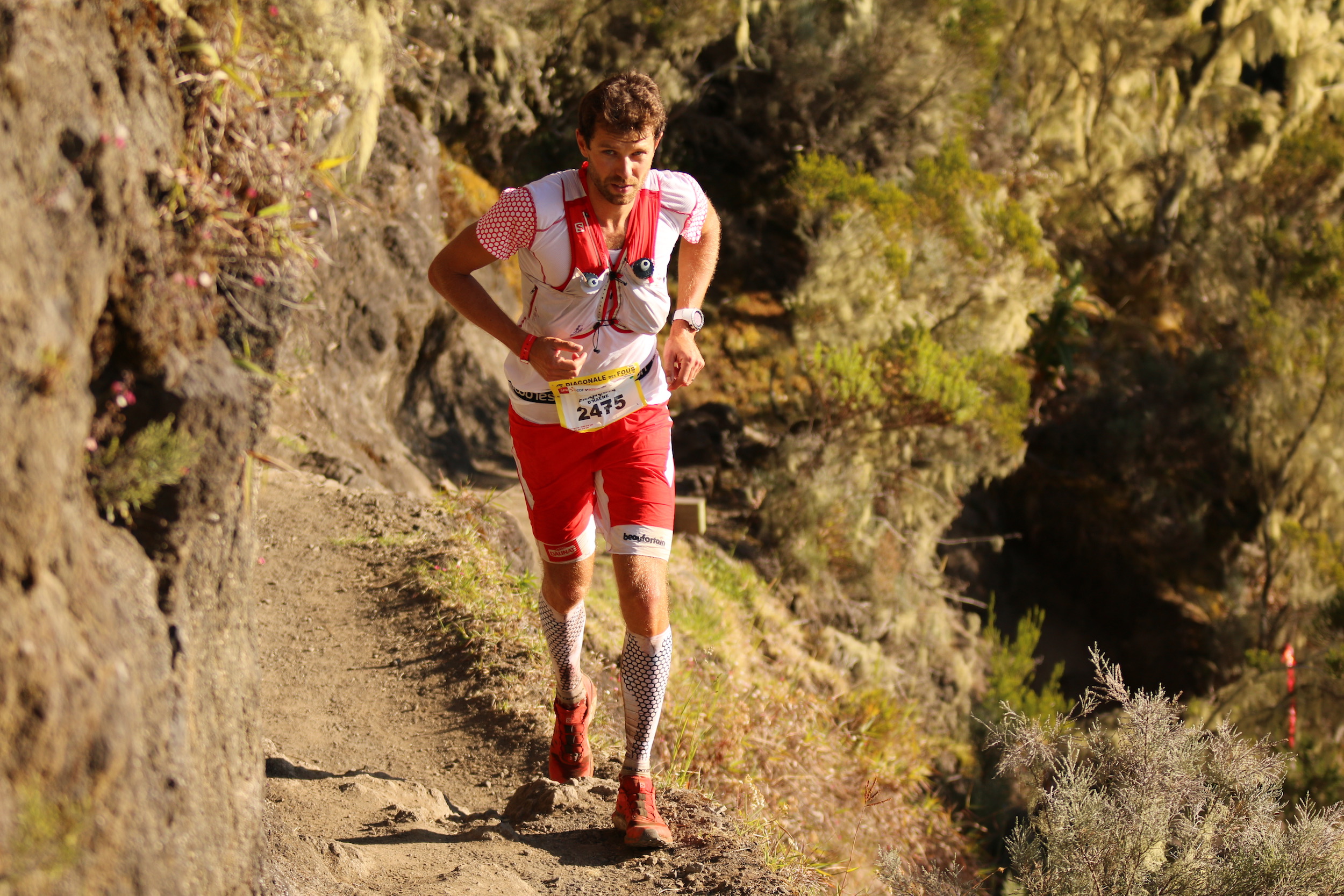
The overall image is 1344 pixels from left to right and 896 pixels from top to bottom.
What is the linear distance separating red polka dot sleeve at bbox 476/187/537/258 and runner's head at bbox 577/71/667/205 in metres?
0.20

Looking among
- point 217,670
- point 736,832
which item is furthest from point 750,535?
point 217,670

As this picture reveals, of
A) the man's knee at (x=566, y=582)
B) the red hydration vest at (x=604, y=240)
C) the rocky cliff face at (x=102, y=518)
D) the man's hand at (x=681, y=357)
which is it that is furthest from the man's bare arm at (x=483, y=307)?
the rocky cliff face at (x=102, y=518)

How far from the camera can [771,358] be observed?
13.2 m

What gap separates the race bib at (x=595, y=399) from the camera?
9.49 ft

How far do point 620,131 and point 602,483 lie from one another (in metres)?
0.98

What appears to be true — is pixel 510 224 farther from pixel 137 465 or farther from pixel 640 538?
pixel 137 465

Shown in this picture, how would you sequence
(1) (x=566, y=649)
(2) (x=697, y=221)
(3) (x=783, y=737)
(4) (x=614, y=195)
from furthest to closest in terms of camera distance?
(3) (x=783, y=737) < (1) (x=566, y=649) < (2) (x=697, y=221) < (4) (x=614, y=195)

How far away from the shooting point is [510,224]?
283 cm

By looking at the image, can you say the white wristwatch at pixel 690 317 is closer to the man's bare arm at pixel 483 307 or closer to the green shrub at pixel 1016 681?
the man's bare arm at pixel 483 307

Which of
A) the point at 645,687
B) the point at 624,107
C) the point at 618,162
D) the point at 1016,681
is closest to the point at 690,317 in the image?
the point at 618,162

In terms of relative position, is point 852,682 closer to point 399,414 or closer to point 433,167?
point 399,414

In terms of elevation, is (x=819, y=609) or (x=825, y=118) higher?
(x=825, y=118)

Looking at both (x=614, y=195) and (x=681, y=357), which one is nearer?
(x=614, y=195)

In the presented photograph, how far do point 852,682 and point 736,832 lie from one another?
5522 millimetres
